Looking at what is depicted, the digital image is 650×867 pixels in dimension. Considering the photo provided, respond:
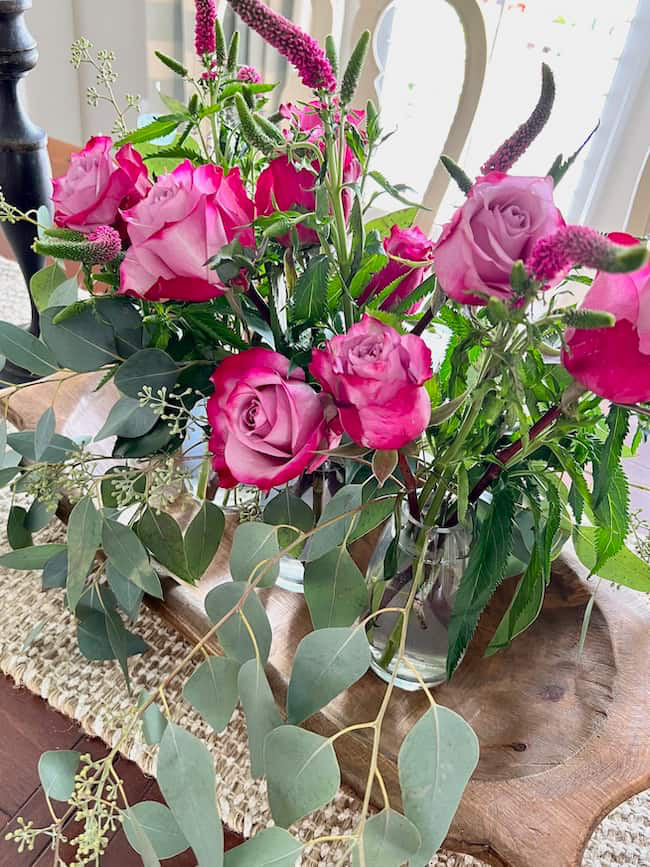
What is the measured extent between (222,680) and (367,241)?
0.27 meters

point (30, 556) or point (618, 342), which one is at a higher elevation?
point (618, 342)

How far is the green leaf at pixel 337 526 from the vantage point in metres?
0.49

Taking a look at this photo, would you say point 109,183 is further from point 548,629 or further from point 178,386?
point 548,629

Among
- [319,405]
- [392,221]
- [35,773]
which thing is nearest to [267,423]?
[319,405]

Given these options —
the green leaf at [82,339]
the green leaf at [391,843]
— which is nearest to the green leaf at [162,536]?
the green leaf at [82,339]

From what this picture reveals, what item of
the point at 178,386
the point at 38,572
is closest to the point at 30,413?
the point at 38,572

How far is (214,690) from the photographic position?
1.40ft

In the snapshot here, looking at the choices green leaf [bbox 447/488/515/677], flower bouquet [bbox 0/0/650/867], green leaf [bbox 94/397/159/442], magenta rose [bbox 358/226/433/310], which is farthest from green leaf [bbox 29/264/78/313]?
green leaf [bbox 447/488/515/677]

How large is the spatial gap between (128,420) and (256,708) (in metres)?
0.20

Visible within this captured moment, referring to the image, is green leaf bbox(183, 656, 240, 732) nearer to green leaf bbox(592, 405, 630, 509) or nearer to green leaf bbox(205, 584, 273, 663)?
green leaf bbox(205, 584, 273, 663)

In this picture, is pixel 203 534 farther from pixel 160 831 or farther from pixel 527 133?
pixel 527 133

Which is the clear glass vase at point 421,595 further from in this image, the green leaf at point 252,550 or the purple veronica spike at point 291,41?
the purple veronica spike at point 291,41

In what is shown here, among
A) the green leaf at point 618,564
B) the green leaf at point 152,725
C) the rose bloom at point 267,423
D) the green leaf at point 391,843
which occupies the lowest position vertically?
the green leaf at point 152,725

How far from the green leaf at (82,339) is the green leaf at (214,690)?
0.20 m
